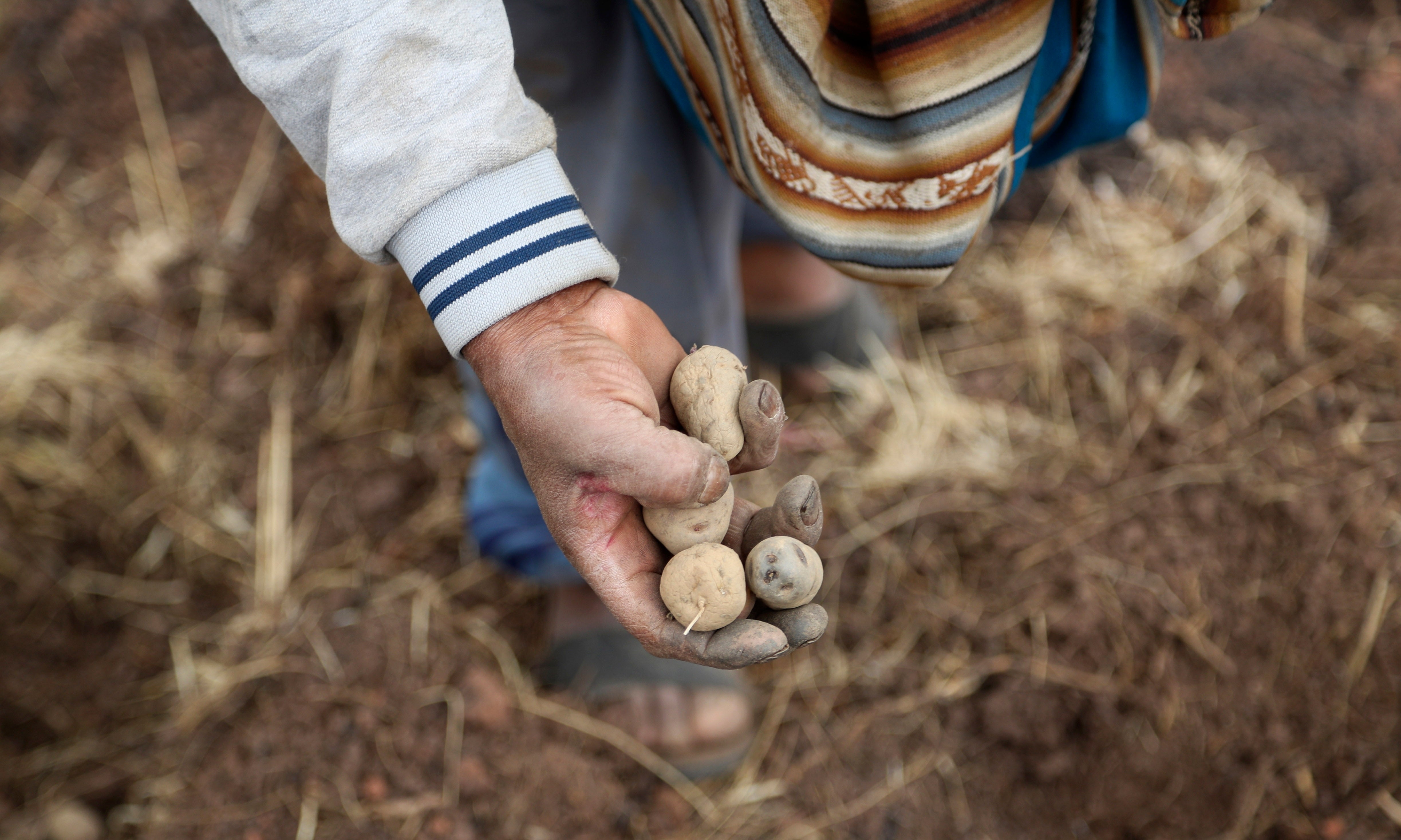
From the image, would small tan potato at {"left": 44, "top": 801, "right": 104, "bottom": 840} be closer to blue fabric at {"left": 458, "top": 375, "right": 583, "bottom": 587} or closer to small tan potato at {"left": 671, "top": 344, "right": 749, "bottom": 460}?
blue fabric at {"left": 458, "top": 375, "right": 583, "bottom": 587}

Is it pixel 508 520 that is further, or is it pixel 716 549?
pixel 508 520

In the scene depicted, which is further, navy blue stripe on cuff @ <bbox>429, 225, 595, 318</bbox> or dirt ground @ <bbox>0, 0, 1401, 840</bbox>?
dirt ground @ <bbox>0, 0, 1401, 840</bbox>

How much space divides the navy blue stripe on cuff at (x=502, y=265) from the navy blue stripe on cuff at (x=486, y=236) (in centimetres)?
2

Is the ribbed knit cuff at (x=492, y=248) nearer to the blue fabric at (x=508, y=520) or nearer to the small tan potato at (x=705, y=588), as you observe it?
the small tan potato at (x=705, y=588)

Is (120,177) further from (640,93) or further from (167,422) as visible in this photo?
(640,93)

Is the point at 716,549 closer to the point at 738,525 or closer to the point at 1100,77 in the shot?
the point at 738,525

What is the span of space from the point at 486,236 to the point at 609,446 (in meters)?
0.30

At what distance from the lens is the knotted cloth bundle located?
1169 mm

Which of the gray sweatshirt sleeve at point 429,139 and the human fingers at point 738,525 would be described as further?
the human fingers at point 738,525

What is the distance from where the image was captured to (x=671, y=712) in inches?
79.4

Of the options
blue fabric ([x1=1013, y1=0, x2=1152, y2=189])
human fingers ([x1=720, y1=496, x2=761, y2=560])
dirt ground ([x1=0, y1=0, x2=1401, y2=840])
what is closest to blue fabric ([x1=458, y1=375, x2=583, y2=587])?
dirt ground ([x1=0, y1=0, x2=1401, y2=840])

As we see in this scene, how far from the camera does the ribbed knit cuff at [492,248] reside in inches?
44.8

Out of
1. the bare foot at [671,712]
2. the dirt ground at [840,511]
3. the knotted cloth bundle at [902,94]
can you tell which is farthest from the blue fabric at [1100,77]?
the bare foot at [671,712]

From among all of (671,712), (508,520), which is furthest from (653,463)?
(671,712)
